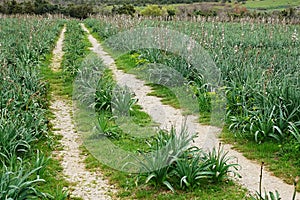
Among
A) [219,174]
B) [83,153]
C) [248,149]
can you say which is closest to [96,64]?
[83,153]

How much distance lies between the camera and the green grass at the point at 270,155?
5.76 m

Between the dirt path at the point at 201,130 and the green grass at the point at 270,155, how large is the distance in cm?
13

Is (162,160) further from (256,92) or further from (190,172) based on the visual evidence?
(256,92)

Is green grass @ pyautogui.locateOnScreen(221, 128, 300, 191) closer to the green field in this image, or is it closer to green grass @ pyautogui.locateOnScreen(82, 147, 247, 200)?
green grass @ pyautogui.locateOnScreen(82, 147, 247, 200)

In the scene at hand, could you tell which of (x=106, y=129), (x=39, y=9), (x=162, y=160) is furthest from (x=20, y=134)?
(x=39, y=9)

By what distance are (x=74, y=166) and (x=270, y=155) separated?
3.21 metres

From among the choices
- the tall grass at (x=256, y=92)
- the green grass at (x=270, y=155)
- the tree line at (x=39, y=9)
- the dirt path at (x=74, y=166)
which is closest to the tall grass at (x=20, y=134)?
the dirt path at (x=74, y=166)

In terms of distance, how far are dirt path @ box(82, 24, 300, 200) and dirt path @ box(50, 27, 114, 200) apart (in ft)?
4.51

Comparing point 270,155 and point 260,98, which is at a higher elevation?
point 260,98

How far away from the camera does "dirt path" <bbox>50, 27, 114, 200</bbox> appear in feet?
17.6

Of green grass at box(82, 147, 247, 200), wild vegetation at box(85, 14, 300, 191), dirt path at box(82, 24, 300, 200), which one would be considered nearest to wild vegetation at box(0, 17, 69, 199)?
green grass at box(82, 147, 247, 200)

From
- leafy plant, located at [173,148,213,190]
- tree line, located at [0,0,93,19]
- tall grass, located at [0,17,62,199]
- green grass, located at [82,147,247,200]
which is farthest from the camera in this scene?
tree line, located at [0,0,93,19]

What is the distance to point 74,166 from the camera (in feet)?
20.5

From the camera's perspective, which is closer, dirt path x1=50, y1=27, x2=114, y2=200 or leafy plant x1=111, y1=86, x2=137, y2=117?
dirt path x1=50, y1=27, x2=114, y2=200
